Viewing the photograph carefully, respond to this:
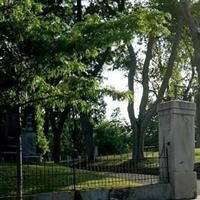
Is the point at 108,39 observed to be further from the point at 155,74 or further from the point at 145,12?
the point at 155,74

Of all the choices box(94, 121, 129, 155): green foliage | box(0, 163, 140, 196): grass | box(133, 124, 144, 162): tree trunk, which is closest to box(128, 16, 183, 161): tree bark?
box(133, 124, 144, 162): tree trunk

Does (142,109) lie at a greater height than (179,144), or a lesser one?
greater

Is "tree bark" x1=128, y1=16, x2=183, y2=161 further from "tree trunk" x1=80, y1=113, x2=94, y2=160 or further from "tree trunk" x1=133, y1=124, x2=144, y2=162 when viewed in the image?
"tree trunk" x1=80, y1=113, x2=94, y2=160

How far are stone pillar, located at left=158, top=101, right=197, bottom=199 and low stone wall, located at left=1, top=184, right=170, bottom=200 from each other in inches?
13.7

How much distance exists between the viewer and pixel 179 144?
13344 mm

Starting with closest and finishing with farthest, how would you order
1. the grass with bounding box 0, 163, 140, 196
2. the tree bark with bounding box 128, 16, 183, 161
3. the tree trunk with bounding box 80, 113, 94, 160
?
the grass with bounding box 0, 163, 140, 196 → the tree bark with bounding box 128, 16, 183, 161 → the tree trunk with bounding box 80, 113, 94, 160

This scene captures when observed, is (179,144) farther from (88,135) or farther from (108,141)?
(108,141)

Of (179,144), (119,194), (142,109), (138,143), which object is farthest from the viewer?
(142,109)

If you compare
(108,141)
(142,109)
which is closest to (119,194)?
(142,109)

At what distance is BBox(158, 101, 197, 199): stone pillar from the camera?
1320 cm

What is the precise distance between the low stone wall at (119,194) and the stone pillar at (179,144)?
0.35 metres

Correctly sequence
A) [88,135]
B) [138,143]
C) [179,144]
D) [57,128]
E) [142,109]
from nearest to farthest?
[179,144]
[138,143]
[142,109]
[88,135]
[57,128]

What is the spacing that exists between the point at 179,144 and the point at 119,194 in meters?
2.17

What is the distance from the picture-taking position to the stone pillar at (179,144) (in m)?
13.2
